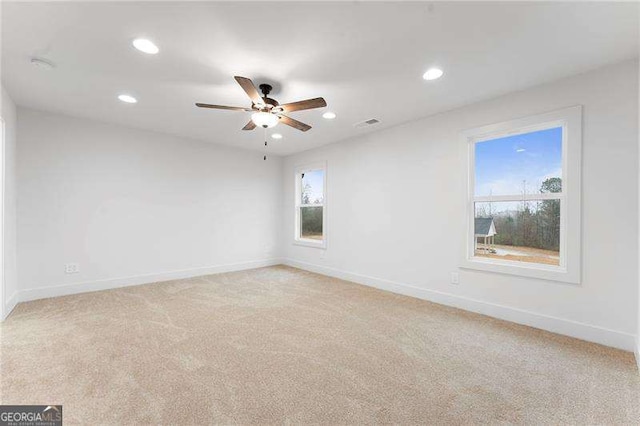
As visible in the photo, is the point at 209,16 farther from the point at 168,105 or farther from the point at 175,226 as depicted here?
the point at 175,226

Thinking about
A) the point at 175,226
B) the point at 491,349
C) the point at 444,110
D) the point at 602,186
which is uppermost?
the point at 444,110

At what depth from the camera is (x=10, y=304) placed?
326cm

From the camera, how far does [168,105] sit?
3.53 metres

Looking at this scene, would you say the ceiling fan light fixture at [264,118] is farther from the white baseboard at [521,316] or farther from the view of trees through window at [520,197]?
the white baseboard at [521,316]

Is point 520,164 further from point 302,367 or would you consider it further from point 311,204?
point 311,204

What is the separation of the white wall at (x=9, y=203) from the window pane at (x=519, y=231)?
5.57 metres

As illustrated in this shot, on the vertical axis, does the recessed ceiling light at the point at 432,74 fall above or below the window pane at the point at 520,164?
above

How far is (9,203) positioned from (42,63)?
1.85 meters

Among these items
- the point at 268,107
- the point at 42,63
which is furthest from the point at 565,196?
the point at 42,63

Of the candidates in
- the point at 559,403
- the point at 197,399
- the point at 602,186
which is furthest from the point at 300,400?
the point at 602,186

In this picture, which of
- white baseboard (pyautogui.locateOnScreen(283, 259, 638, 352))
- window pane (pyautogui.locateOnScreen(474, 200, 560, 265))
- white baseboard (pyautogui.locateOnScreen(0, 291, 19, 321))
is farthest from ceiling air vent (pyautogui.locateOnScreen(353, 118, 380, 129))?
white baseboard (pyautogui.locateOnScreen(0, 291, 19, 321))

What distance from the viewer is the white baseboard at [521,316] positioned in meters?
2.48

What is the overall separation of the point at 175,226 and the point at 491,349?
4.90 m

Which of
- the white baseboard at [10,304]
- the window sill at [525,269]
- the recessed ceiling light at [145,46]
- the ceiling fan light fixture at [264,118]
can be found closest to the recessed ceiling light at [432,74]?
the ceiling fan light fixture at [264,118]
